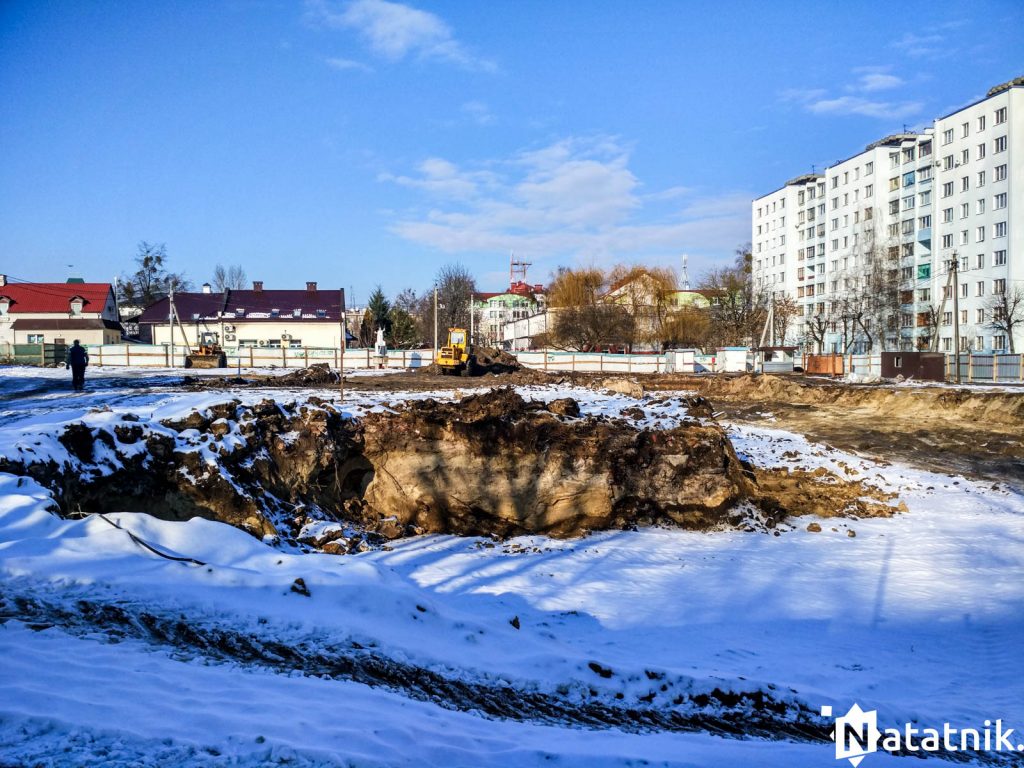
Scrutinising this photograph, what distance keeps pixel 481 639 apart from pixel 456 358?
3334 cm

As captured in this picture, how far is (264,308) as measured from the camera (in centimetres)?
5934

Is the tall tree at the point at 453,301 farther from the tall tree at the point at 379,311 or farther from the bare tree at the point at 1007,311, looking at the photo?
the bare tree at the point at 1007,311

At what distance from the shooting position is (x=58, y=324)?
2183 inches

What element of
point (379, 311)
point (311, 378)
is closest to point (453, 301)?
point (379, 311)

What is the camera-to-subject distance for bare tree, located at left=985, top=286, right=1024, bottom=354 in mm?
49281

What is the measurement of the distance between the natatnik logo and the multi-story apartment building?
4741cm

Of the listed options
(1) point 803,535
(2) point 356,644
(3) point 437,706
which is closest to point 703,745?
(3) point 437,706

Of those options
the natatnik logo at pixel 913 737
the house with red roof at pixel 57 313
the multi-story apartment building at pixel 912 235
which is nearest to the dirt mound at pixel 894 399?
the natatnik logo at pixel 913 737

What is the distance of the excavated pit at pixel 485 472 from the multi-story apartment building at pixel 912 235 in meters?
39.9

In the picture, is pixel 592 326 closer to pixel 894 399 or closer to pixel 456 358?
pixel 456 358

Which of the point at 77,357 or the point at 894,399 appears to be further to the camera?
the point at 894,399

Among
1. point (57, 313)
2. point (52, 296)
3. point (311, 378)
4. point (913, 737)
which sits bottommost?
point (913, 737)

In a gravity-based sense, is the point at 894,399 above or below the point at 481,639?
above

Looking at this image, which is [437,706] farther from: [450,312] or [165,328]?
[450,312]
